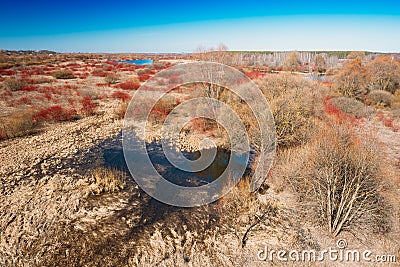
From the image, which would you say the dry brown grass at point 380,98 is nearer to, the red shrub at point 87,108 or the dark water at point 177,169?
the dark water at point 177,169

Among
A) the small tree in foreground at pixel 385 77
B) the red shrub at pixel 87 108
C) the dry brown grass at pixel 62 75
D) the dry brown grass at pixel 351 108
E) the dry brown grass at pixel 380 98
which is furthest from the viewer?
the dry brown grass at pixel 62 75

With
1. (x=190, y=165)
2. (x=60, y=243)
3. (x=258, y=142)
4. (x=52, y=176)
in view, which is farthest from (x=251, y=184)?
(x=52, y=176)

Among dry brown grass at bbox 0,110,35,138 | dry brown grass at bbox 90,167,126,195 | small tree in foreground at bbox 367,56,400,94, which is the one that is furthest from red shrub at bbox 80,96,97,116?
small tree in foreground at bbox 367,56,400,94

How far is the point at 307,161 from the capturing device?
742 centimetres

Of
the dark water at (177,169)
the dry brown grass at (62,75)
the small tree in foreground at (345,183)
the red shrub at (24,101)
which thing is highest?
the dry brown grass at (62,75)

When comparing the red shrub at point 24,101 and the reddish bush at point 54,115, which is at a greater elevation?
the red shrub at point 24,101

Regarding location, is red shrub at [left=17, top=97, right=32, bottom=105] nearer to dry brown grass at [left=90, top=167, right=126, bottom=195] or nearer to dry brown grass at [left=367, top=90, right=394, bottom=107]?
dry brown grass at [left=90, top=167, right=126, bottom=195]

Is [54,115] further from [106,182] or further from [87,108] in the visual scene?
[106,182]

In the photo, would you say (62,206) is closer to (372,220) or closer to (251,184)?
(251,184)

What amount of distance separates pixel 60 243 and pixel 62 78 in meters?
31.9

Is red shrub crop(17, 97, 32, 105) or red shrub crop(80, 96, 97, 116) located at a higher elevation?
red shrub crop(17, 97, 32, 105)

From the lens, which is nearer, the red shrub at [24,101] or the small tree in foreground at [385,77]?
the red shrub at [24,101]

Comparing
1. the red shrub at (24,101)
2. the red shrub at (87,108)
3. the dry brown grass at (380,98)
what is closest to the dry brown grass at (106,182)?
the red shrub at (87,108)

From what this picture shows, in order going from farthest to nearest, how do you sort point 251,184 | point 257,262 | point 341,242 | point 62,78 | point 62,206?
point 62,78 → point 251,184 → point 62,206 → point 341,242 → point 257,262
